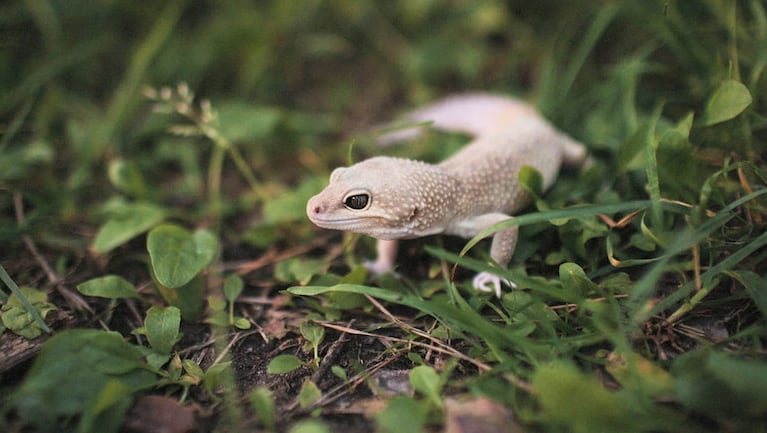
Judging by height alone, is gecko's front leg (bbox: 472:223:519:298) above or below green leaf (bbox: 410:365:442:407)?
above

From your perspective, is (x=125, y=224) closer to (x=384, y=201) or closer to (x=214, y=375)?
(x=214, y=375)

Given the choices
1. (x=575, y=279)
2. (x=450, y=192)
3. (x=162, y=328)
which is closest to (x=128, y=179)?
(x=162, y=328)

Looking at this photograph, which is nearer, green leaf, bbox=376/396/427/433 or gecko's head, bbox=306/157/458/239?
green leaf, bbox=376/396/427/433

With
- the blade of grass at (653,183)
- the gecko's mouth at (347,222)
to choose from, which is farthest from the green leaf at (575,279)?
the gecko's mouth at (347,222)

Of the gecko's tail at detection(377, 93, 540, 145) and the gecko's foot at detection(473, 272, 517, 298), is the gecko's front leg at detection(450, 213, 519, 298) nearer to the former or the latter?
the gecko's foot at detection(473, 272, 517, 298)

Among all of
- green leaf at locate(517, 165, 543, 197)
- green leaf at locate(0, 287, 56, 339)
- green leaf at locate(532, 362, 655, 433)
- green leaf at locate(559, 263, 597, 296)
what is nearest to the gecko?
green leaf at locate(517, 165, 543, 197)
